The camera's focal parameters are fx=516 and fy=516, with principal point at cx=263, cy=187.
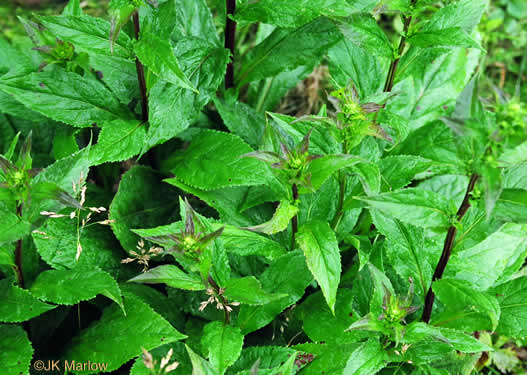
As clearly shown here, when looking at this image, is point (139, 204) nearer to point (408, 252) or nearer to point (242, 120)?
point (242, 120)

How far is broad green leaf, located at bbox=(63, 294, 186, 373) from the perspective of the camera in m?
1.90

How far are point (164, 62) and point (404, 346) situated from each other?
1.32 metres

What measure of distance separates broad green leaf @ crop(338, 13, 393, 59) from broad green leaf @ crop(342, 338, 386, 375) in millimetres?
A: 1096

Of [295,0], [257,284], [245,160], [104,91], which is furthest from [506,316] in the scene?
[104,91]

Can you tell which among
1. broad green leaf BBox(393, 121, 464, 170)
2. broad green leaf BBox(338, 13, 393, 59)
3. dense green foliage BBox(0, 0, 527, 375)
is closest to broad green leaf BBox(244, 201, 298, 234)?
dense green foliage BBox(0, 0, 527, 375)

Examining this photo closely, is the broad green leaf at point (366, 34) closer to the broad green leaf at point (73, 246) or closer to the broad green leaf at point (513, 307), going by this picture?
the broad green leaf at point (513, 307)

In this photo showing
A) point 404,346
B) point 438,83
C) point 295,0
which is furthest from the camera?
point 438,83

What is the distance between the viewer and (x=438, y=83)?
9.10 feet

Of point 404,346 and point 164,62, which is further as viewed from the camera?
point 164,62

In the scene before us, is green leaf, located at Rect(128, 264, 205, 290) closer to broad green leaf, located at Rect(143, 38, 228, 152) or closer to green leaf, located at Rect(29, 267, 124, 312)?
green leaf, located at Rect(29, 267, 124, 312)

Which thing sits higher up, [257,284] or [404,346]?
[257,284]

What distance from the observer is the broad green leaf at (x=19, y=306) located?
1840 millimetres

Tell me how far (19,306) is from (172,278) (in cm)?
63

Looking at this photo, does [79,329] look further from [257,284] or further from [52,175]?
[257,284]
